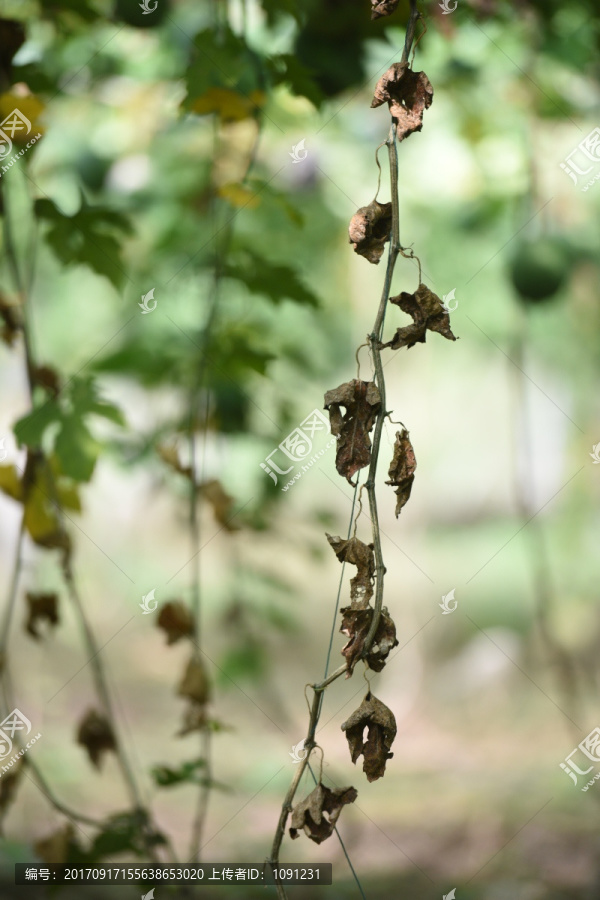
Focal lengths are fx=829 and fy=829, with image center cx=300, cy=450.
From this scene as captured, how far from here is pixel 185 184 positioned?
1.44 m

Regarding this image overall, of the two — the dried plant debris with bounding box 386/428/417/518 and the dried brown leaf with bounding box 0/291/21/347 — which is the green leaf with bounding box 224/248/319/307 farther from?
the dried plant debris with bounding box 386/428/417/518

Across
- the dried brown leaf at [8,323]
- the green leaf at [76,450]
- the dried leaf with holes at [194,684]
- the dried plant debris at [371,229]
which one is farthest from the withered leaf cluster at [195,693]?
the dried plant debris at [371,229]

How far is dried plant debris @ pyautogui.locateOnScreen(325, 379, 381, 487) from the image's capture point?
384 millimetres

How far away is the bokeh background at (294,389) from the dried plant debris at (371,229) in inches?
14.1

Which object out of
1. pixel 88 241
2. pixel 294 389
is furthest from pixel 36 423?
pixel 294 389

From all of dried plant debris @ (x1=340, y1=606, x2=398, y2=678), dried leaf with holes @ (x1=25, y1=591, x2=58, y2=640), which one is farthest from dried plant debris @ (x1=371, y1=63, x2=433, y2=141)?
dried leaf with holes @ (x1=25, y1=591, x2=58, y2=640)

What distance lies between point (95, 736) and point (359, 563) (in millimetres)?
631

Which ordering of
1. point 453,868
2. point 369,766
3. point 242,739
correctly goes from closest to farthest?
1. point 369,766
2. point 453,868
3. point 242,739

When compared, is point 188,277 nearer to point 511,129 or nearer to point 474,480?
point 511,129

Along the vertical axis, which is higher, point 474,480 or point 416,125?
point 474,480

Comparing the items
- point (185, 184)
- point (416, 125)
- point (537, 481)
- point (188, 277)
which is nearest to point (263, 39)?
point (185, 184)

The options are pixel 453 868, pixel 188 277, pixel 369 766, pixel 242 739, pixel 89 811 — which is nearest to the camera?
pixel 369 766

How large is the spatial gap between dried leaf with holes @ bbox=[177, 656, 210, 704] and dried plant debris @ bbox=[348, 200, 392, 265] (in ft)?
2.01

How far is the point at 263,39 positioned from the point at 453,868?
1.56 metres
